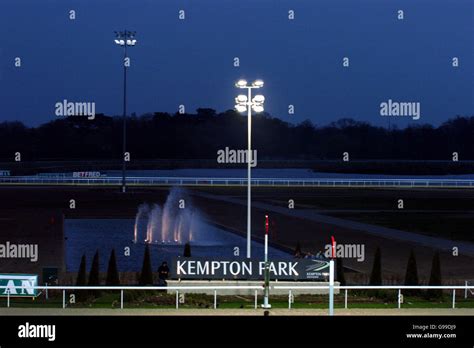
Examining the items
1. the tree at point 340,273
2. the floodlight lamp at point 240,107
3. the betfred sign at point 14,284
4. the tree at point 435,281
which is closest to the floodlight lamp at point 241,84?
the floodlight lamp at point 240,107

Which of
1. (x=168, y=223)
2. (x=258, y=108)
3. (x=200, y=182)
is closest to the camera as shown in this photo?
(x=258, y=108)

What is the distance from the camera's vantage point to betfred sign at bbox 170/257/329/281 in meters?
13.4

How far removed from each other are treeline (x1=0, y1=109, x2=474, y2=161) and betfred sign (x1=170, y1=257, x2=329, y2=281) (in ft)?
262

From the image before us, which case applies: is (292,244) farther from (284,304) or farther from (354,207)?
(354,207)

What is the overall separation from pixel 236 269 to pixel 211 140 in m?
89.1

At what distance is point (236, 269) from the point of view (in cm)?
1341

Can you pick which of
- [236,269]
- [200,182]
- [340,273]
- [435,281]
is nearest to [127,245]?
[340,273]

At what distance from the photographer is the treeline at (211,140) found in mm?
95750

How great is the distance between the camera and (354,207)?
41406mm

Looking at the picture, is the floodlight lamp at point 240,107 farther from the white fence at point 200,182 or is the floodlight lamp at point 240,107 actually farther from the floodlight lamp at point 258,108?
the white fence at point 200,182

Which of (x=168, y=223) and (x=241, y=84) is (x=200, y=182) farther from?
(x=241, y=84)

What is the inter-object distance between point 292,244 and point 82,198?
73.7 ft
